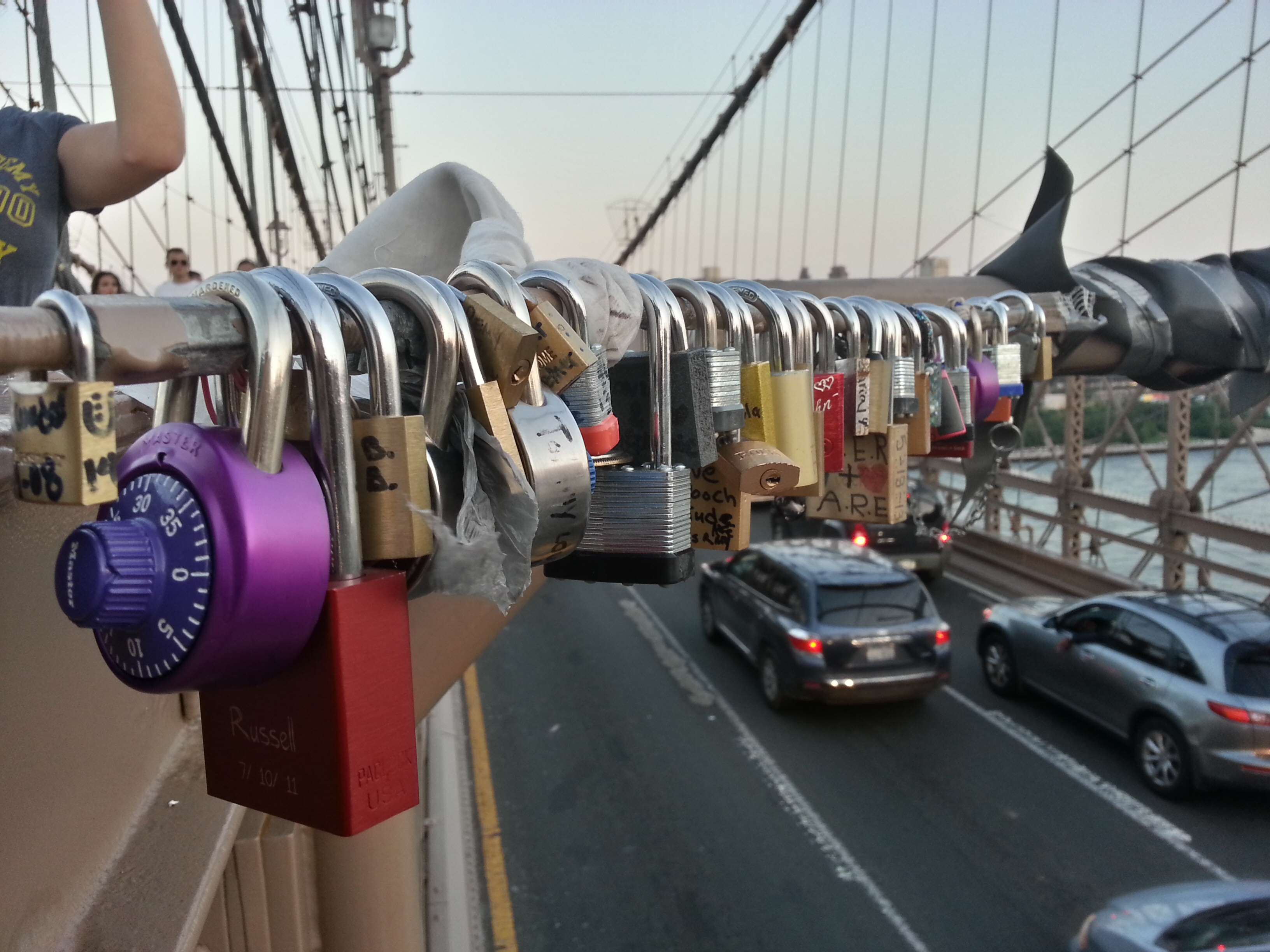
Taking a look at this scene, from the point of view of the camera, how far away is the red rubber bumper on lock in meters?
0.90

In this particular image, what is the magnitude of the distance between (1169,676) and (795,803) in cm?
304

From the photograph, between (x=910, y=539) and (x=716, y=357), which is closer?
(x=716, y=357)

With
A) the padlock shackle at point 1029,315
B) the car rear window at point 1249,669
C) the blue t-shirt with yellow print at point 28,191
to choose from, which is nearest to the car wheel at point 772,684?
the car rear window at point 1249,669

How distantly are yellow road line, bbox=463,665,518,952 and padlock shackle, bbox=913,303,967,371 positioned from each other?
12.3 ft

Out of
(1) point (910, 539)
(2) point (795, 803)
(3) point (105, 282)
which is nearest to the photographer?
(3) point (105, 282)

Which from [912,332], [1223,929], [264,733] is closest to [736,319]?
[912,332]

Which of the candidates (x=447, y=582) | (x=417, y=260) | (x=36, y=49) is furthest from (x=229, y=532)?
(x=36, y=49)

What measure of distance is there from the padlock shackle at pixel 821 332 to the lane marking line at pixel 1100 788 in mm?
6013

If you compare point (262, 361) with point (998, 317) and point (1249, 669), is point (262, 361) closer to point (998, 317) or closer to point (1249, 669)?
point (998, 317)

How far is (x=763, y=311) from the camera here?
49.2 inches

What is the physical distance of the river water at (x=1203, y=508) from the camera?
11000 mm

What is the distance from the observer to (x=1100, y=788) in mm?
7211

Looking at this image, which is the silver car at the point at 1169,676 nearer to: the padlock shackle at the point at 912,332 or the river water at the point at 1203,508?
the river water at the point at 1203,508

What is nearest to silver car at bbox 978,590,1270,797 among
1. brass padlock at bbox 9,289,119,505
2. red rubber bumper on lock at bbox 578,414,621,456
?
red rubber bumper on lock at bbox 578,414,621,456
